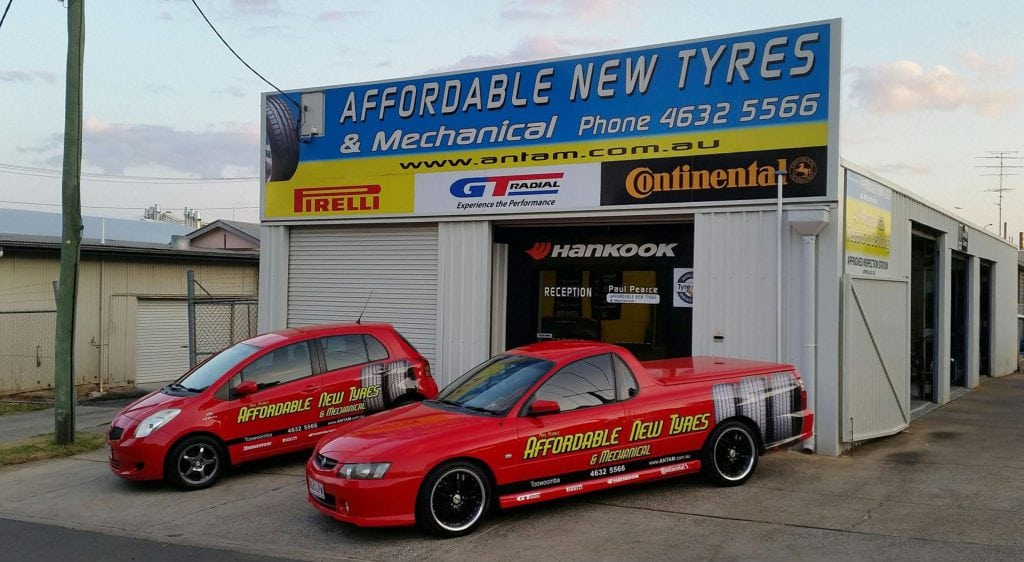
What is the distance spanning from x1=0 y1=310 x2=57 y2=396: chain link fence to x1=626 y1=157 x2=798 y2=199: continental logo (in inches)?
532

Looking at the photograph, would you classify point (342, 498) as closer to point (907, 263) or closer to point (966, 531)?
point (966, 531)

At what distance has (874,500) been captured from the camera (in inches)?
311

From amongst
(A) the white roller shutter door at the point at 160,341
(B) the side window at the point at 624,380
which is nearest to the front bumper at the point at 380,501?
(B) the side window at the point at 624,380

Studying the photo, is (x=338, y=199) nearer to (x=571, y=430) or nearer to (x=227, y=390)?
(x=227, y=390)

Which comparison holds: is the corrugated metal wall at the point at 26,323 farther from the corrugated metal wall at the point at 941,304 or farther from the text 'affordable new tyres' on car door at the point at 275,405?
the corrugated metal wall at the point at 941,304

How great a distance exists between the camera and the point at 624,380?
25.7 feet

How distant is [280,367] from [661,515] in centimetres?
457

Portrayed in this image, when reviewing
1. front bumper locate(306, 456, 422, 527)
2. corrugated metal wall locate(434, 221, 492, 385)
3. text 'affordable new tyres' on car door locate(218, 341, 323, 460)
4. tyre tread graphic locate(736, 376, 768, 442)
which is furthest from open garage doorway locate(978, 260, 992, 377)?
front bumper locate(306, 456, 422, 527)

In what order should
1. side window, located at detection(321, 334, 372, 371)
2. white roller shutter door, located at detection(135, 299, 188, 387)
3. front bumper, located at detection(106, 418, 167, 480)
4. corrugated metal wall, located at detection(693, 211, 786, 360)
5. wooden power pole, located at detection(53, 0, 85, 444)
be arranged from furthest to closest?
white roller shutter door, located at detection(135, 299, 188, 387) < wooden power pole, located at detection(53, 0, 85, 444) < corrugated metal wall, located at detection(693, 211, 786, 360) < side window, located at detection(321, 334, 372, 371) < front bumper, located at detection(106, 418, 167, 480)

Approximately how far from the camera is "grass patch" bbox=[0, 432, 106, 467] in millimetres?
10755

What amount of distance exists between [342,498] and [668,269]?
6.51 meters

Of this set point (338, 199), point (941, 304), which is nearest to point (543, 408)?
point (338, 199)

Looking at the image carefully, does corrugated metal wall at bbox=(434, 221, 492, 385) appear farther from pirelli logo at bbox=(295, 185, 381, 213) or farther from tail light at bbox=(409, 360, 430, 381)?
tail light at bbox=(409, 360, 430, 381)

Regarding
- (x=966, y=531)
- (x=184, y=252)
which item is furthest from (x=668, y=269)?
(x=184, y=252)
